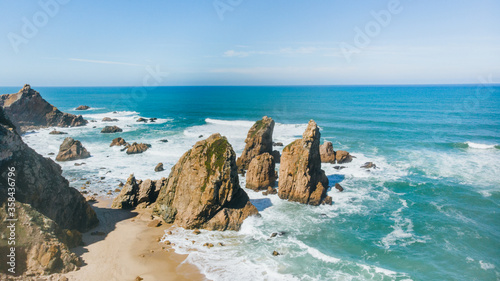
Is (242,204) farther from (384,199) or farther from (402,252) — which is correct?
(384,199)

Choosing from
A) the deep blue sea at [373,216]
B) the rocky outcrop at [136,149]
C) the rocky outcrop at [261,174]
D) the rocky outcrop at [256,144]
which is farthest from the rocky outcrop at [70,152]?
the rocky outcrop at [261,174]

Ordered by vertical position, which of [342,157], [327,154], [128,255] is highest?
[327,154]

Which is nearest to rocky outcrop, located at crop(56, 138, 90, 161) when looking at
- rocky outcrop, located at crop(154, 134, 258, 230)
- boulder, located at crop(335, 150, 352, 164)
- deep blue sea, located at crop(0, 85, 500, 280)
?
deep blue sea, located at crop(0, 85, 500, 280)

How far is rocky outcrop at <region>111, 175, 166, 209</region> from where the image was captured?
2735 cm

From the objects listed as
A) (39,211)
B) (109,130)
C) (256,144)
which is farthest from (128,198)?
(109,130)

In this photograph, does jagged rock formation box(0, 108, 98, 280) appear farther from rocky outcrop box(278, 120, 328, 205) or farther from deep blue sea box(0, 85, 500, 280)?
rocky outcrop box(278, 120, 328, 205)

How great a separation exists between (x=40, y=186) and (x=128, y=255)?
7.88 m

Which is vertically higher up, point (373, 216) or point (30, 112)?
point (30, 112)

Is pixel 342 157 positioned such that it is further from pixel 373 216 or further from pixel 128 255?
pixel 128 255

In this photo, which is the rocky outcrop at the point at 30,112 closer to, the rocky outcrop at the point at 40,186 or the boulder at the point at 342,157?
the rocky outcrop at the point at 40,186

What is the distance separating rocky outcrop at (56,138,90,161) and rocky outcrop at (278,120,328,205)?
3370cm

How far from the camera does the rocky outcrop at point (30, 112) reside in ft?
213

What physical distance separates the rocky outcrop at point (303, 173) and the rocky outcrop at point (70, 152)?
33.7 metres

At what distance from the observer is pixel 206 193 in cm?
2312
